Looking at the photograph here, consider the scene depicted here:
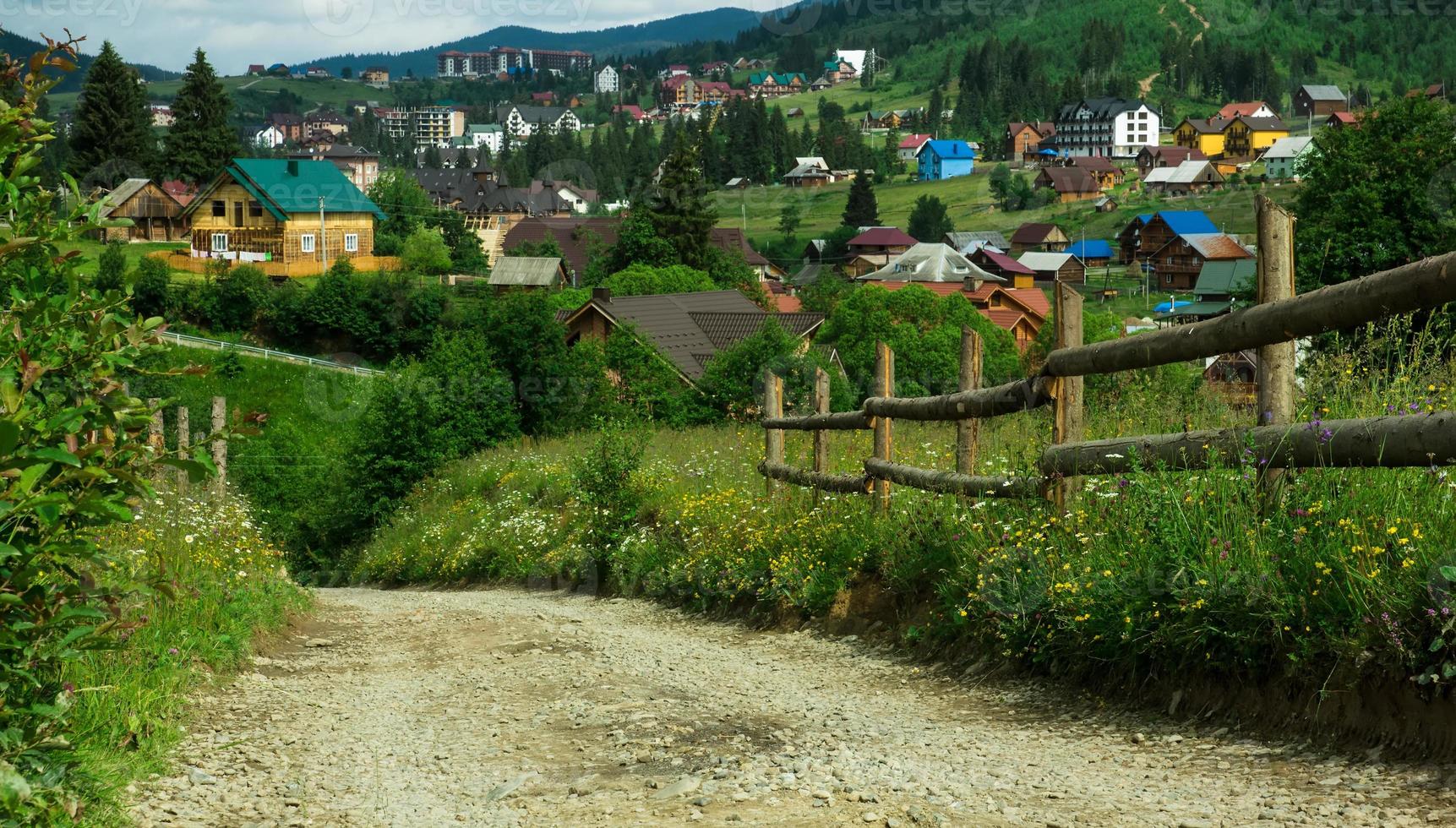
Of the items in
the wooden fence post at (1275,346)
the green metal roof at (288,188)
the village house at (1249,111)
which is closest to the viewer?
the wooden fence post at (1275,346)

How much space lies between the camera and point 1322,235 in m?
35.8

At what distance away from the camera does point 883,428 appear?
10414mm

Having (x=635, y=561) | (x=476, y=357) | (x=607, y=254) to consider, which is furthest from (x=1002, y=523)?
(x=607, y=254)

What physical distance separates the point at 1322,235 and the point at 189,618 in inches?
1368

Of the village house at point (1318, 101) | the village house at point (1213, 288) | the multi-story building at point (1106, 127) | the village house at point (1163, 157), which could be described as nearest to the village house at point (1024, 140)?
the multi-story building at point (1106, 127)

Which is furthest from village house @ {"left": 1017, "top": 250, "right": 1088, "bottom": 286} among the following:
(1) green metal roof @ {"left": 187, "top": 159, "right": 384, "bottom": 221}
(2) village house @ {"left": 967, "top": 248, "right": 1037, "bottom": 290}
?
(1) green metal roof @ {"left": 187, "top": 159, "right": 384, "bottom": 221}

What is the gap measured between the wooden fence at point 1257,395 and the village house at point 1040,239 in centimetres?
11300

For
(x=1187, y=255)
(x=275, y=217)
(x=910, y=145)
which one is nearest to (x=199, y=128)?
(x=275, y=217)

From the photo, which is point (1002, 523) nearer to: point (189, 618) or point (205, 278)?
point (189, 618)

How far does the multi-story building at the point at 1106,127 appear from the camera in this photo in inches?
7323

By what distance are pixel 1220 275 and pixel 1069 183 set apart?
8286 centimetres

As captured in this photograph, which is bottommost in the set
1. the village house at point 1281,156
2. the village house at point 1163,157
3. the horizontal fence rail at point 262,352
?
the horizontal fence rail at point 262,352

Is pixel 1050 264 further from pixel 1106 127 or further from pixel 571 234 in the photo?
pixel 1106 127

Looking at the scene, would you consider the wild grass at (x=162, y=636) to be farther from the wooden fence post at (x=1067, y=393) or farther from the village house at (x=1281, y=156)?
the village house at (x=1281, y=156)
